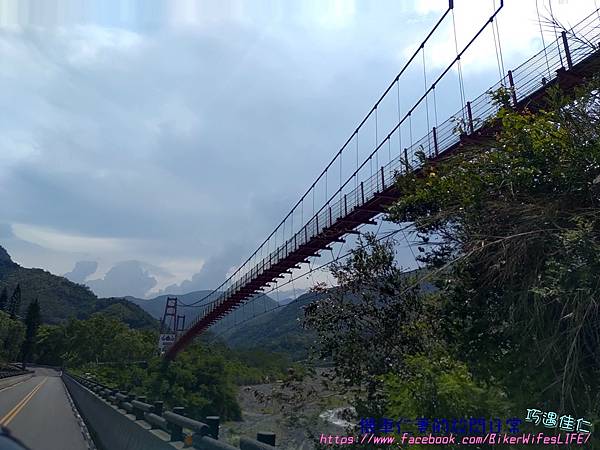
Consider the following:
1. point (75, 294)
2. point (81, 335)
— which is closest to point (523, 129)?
point (81, 335)

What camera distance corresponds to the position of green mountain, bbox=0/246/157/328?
163738 mm

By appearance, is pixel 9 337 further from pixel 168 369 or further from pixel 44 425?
pixel 44 425

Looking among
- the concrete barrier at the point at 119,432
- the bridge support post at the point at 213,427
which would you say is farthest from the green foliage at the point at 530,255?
the concrete barrier at the point at 119,432

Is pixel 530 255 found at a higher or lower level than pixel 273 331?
lower

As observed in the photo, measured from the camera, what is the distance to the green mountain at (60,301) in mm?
163738

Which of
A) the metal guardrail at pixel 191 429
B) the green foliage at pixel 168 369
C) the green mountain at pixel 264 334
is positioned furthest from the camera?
the green mountain at pixel 264 334

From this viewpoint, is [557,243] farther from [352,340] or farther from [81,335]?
[81,335]

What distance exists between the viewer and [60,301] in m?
185

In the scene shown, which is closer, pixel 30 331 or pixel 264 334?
pixel 264 334

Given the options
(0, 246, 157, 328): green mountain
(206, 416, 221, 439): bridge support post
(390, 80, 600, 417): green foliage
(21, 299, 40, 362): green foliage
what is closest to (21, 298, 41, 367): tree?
(21, 299, 40, 362): green foliage

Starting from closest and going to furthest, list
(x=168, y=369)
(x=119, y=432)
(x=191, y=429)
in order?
(x=191, y=429), (x=119, y=432), (x=168, y=369)

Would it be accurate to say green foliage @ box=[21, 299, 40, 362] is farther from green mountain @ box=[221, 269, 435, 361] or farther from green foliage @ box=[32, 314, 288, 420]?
green mountain @ box=[221, 269, 435, 361]

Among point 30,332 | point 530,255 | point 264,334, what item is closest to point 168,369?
point 530,255

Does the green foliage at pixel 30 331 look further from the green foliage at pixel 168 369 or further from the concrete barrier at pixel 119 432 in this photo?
the concrete barrier at pixel 119 432
